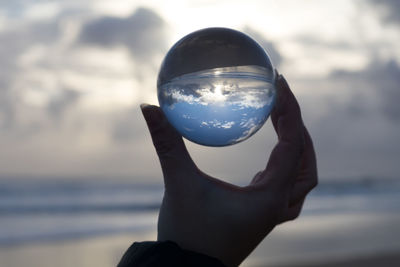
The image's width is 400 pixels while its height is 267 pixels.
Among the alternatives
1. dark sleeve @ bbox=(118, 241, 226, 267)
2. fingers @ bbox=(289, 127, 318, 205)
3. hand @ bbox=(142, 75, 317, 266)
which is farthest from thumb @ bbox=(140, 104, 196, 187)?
fingers @ bbox=(289, 127, 318, 205)

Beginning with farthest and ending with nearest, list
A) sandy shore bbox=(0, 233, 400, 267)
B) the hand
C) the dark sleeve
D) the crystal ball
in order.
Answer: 1. sandy shore bbox=(0, 233, 400, 267)
2. the crystal ball
3. the hand
4. the dark sleeve

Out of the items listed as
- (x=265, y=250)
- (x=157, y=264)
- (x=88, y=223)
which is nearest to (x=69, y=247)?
(x=265, y=250)

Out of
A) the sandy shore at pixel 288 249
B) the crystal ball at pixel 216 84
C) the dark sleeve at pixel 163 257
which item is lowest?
the sandy shore at pixel 288 249

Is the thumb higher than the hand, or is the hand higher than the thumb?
the thumb

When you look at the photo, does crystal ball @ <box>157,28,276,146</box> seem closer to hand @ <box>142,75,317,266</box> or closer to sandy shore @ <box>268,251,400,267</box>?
hand @ <box>142,75,317,266</box>

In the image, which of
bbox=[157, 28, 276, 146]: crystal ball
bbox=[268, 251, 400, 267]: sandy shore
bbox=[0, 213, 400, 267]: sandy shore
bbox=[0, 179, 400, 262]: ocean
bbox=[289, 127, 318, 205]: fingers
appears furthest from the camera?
bbox=[0, 179, 400, 262]: ocean

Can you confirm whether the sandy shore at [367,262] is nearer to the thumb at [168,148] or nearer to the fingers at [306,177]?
the fingers at [306,177]

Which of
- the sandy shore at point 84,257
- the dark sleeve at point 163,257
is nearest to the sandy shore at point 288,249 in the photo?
the sandy shore at point 84,257
